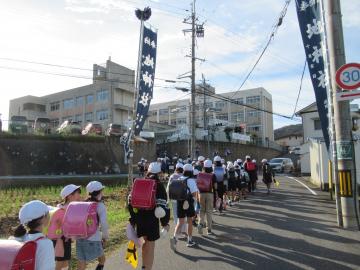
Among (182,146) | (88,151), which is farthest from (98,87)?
(88,151)

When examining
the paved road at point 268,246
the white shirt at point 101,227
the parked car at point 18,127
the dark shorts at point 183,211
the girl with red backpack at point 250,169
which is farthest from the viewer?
the parked car at point 18,127

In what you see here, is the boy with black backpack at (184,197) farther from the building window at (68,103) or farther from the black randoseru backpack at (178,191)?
the building window at (68,103)

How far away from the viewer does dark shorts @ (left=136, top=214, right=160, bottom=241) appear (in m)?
6.15

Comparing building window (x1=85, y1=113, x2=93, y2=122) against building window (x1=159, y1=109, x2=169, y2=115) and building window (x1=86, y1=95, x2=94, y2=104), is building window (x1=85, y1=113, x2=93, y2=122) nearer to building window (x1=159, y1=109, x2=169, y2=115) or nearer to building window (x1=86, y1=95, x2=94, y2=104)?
building window (x1=86, y1=95, x2=94, y2=104)

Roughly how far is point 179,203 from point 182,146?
33752 millimetres

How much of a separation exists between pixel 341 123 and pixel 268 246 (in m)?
4.11

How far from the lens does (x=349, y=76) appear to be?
873 centimetres

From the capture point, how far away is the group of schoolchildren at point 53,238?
10.8 feet

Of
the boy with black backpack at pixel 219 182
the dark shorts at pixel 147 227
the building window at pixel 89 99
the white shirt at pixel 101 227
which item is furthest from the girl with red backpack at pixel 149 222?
the building window at pixel 89 99

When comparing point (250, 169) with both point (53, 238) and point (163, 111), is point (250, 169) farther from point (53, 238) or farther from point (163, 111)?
point (163, 111)

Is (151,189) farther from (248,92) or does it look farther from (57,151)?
(248,92)

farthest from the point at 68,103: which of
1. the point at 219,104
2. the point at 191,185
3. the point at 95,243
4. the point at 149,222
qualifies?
the point at 95,243

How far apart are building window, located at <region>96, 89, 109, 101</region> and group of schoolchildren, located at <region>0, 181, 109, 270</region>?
50754 mm

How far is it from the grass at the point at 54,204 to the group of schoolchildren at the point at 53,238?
2874 mm
